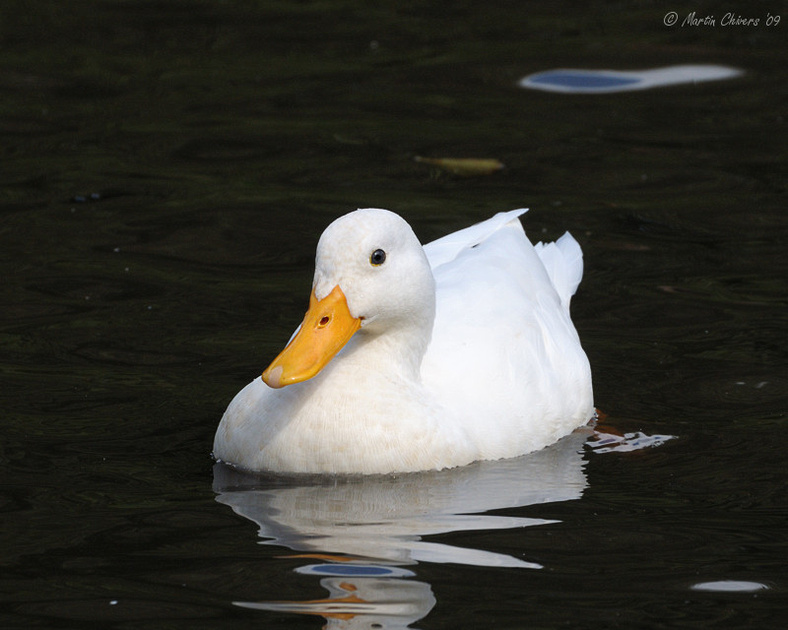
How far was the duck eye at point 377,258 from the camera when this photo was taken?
602 centimetres

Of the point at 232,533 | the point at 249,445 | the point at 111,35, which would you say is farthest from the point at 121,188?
the point at 232,533

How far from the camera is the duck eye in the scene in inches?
237

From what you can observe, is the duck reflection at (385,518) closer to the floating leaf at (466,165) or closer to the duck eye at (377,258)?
the duck eye at (377,258)

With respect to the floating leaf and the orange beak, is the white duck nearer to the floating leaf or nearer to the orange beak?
the orange beak

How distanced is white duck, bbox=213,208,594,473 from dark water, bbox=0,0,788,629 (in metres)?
0.14

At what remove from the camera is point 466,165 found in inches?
425

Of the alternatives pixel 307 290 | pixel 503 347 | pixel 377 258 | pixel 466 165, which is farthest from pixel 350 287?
pixel 466 165

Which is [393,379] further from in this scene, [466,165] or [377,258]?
[466,165]

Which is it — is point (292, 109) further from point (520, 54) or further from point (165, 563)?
point (165, 563)

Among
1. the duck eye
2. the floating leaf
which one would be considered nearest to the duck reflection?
the duck eye

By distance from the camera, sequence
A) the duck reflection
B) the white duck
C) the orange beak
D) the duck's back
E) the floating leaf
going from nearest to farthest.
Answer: the duck reflection → the orange beak → the white duck → the duck's back → the floating leaf

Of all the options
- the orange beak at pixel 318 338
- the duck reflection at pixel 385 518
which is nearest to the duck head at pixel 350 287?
the orange beak at pixel 318 338

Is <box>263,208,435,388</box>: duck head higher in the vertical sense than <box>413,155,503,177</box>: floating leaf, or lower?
lower

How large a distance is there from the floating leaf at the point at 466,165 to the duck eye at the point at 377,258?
15.4ft
